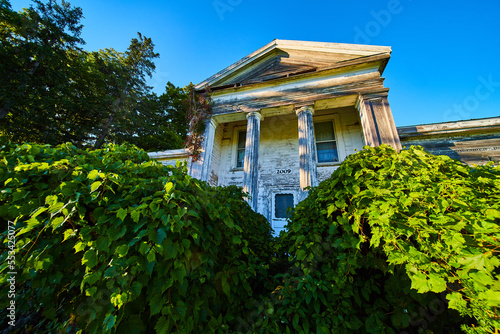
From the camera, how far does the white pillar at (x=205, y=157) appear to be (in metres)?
8.12

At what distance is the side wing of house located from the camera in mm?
6980

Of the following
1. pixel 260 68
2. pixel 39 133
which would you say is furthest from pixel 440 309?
pixel 39 133

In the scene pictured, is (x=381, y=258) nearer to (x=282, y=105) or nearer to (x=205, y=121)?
(x=282, y=105)

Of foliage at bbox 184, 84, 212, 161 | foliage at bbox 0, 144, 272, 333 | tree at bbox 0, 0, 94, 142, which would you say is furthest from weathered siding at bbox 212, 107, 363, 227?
tree at bbox 0, 0, 94, 142

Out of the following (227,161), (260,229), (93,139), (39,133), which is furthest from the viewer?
(93,139)

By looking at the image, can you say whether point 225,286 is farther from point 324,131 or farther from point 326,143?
point 324,131

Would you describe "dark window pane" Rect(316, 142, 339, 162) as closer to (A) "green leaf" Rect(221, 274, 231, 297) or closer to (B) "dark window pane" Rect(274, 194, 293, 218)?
(B) "dark window pane" Rect(274, 194, 293, 218)

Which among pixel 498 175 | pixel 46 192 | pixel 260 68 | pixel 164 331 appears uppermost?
pixel 260 68

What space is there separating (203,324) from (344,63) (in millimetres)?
9023

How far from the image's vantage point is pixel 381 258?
5.79 ft

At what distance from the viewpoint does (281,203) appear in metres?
8.40

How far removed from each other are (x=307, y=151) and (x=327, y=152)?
8.13ft

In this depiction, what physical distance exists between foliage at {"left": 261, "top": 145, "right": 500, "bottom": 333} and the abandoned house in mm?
4386

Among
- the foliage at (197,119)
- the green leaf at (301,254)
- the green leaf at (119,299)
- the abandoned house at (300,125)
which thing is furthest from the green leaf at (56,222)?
the foliage at (197,119)
